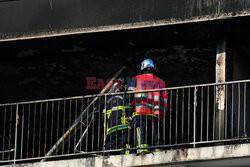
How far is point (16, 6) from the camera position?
21.0 m

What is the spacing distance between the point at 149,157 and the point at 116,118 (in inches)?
56.3

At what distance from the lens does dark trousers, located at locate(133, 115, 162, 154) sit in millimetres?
19125

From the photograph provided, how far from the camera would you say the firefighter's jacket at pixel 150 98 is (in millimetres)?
19391

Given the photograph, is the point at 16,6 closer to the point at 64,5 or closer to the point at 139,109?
the point at 64,5

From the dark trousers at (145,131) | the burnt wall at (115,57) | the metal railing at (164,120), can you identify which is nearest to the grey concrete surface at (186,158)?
the metal railing at (164,120)

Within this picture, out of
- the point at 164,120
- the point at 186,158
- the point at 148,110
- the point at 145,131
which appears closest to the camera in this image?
the point at 186,158

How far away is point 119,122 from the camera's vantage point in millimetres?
19609

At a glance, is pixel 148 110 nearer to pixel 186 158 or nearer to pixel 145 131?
pixel 145 131

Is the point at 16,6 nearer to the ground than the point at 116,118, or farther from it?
farther from it

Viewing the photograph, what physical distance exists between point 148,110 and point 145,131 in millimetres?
429

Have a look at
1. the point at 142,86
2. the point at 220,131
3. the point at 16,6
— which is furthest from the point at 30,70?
the point at 220,131

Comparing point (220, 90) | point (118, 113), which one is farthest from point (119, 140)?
point (220, 90)

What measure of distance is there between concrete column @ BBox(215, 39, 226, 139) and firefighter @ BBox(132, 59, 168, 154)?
3.51 ft

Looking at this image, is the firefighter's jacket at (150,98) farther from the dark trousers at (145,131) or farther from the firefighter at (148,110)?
the dark trousers at (145,131)
